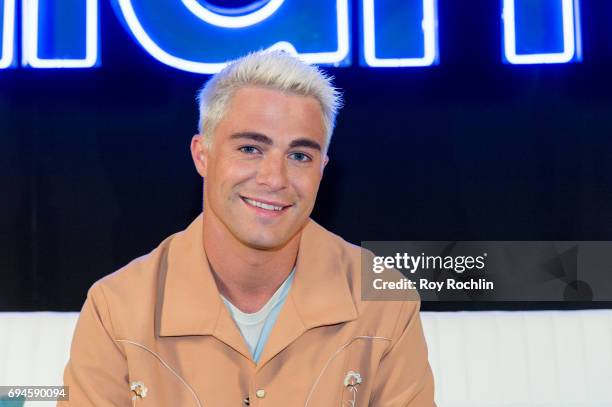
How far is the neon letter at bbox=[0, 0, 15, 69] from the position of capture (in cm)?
379

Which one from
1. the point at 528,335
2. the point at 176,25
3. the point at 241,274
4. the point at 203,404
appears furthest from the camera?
the point at 176,25

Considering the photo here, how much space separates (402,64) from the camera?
3773 millimetres

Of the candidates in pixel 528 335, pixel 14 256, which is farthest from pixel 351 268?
pixel 14 256

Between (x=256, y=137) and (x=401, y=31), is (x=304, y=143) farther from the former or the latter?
(x=401, y=31)

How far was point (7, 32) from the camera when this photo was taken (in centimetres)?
379

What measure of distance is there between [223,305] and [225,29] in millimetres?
2231

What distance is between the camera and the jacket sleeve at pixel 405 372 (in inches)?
75.2

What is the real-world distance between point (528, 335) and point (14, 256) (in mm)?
2547

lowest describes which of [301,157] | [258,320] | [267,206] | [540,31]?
[258,320]

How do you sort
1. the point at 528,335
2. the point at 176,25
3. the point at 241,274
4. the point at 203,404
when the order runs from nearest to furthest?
the point at 203,404 → the point at 241,274 → the point at 528,335 → the point at 176,25

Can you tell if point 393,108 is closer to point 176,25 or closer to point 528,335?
point 176,25

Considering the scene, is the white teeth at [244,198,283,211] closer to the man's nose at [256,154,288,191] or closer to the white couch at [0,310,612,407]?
the man's nose at [256,154,288,191]

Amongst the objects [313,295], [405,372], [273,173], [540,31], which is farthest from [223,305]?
[540,31]

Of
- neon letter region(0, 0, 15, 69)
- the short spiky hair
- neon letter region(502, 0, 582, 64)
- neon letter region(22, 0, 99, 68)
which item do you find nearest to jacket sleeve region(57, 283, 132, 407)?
the short spiky hair
